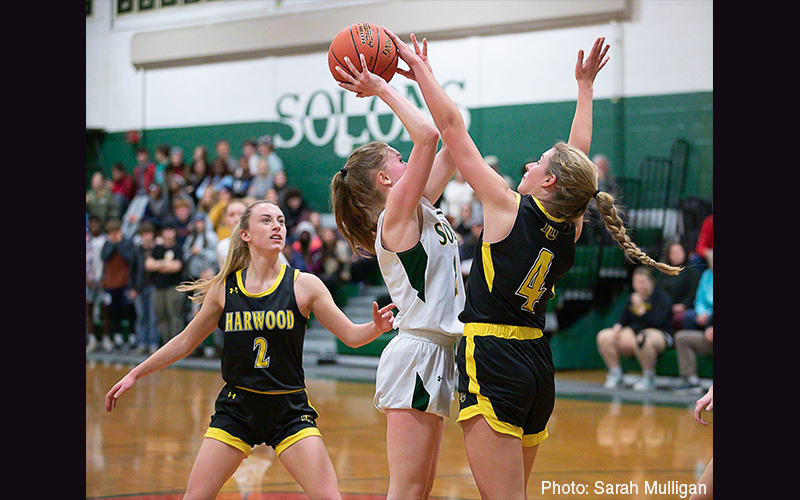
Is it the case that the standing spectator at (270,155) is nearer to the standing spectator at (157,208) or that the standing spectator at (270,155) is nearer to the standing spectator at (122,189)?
the standing spectator at (157,208)

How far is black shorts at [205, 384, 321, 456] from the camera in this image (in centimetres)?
318

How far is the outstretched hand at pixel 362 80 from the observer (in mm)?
2830

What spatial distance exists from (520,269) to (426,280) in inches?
14.6

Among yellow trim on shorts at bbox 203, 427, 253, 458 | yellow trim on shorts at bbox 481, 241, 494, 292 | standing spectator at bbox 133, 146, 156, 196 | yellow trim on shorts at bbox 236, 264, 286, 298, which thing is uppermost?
standing spectator at bbox 133, 146, 156, 196

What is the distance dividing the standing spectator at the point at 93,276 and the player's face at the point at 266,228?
9184 mm

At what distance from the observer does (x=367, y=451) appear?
5.48 m

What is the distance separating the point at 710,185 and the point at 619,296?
1.71 m

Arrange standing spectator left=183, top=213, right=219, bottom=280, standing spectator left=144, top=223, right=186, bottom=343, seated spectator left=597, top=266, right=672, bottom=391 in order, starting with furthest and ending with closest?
standing spectator left=144, top=223, right=186, bottom=343, standing spectator left=183, top=213, right=219, bottom=280, seated spectator left=597, top=266, right=672, bottom=391

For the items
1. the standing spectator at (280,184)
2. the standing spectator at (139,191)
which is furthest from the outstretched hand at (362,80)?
the standing spectator at (139,191)

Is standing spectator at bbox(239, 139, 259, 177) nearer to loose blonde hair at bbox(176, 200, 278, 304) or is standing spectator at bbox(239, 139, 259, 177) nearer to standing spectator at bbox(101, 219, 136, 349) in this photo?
standing spectator at bbox(101, 219, 136, 349)

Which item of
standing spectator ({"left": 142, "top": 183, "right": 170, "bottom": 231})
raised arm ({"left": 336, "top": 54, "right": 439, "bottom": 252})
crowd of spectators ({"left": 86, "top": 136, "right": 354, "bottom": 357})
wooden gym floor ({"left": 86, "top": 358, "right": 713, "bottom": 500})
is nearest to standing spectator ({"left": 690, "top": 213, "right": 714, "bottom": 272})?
wooden gym floor ({"left": 86, "top": 358, "right": 713, "bottom": 500})

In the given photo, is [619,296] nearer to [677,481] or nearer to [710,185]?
[710,185]

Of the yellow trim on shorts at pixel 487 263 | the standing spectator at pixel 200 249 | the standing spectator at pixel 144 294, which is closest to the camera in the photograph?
the yellow trim on shorts at pixel 487 263

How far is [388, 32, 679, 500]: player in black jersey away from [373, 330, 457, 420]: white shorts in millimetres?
148
